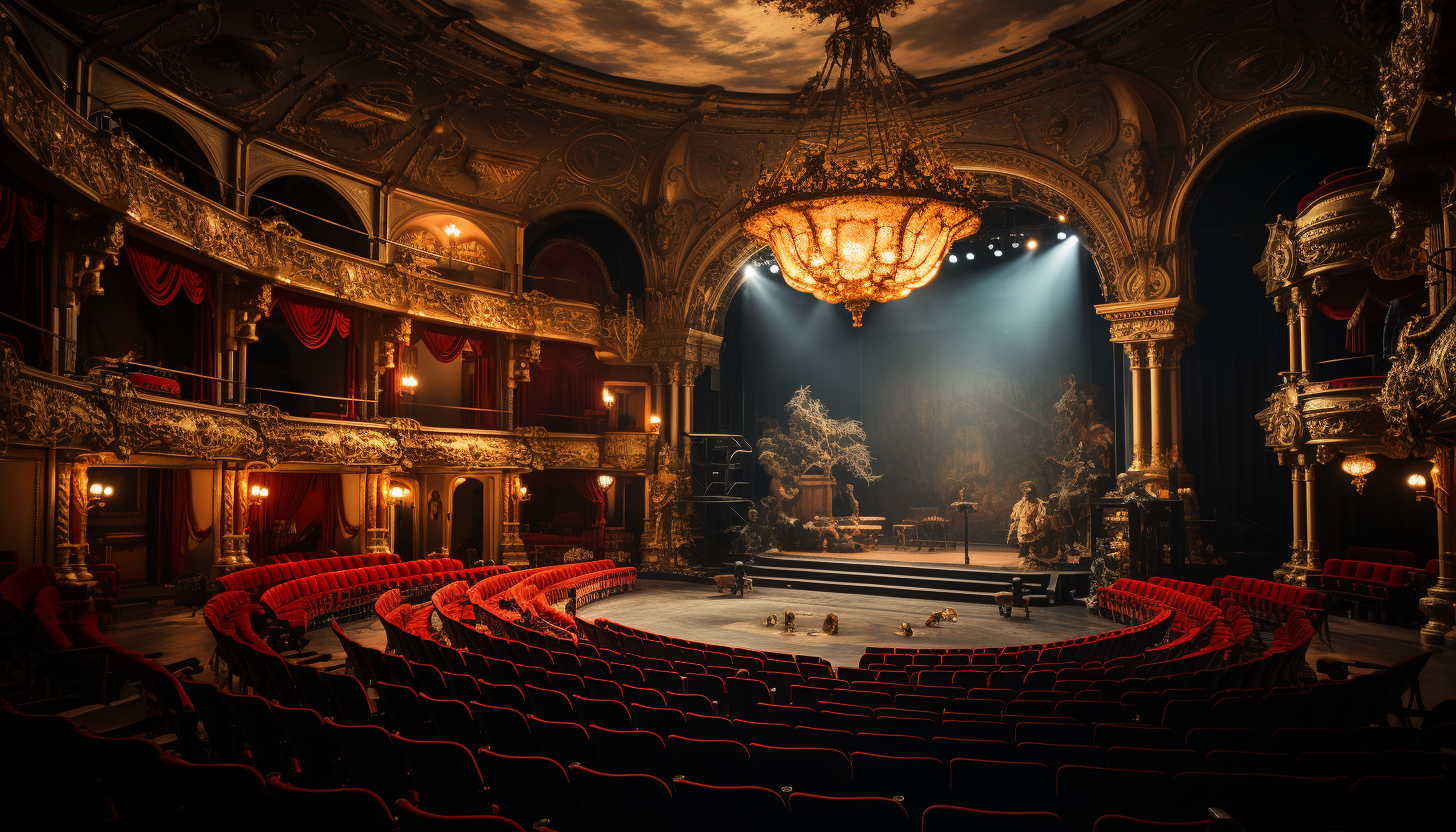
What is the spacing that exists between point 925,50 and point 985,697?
559 inches

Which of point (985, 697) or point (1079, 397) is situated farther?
point (1079, 397)

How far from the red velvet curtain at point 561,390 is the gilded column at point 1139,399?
1320 centimetres

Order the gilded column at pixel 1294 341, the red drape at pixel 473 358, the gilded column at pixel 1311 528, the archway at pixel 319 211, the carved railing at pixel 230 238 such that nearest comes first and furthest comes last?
the carved railing at pixel 230 238, the gilded column at pixel 1311 528, the gilded column at pixel 1294 341, the archway at pixel 319 211, the red drape at pixel 473 358

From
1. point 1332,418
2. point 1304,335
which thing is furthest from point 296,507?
point 1304,335

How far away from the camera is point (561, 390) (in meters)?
23.2

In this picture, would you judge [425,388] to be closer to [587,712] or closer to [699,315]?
[699,315]

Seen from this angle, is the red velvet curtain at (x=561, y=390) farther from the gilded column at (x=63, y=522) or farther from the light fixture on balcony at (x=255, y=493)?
the gilded column at (x=63, y=522)

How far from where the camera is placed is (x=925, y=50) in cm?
1675

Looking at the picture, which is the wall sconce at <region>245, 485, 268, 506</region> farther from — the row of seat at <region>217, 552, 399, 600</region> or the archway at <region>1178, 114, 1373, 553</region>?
the archway at <region>1178, 114, 1373, 553</region>

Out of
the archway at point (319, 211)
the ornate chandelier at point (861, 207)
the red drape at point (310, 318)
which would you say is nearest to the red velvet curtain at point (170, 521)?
the red drape at point (310, 318)

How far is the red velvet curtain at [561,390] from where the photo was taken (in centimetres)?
2223

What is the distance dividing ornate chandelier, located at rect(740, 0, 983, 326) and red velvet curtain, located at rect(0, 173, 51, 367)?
8.75 meters

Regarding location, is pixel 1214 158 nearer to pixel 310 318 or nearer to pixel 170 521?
pixel 310 318

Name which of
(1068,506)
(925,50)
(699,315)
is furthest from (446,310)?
(1068,506)
